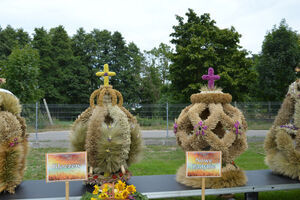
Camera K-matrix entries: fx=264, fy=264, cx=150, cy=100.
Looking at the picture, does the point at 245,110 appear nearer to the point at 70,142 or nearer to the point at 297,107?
the point at 297,107

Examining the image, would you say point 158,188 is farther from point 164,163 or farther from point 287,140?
point 164,163

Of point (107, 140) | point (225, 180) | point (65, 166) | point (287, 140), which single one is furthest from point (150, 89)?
point (65, 166)

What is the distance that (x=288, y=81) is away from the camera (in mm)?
16203

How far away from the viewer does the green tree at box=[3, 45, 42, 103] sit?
43.3 ft

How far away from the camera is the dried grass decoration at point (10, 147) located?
293 centimetres

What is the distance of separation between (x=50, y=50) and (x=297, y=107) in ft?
78.1

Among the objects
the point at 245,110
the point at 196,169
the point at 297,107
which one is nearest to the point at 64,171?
the point at 196,169

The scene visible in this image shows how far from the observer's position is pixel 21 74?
13.2m

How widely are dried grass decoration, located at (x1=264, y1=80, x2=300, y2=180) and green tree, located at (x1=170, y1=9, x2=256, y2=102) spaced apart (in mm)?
11641

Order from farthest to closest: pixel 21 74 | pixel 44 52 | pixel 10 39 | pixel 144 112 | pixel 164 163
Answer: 1. pixel 44 52
2. pixel 10 39
3. pixel 21 74
4. pixel 144 112
5. pixel 164 163

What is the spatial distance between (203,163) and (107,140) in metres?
1.11

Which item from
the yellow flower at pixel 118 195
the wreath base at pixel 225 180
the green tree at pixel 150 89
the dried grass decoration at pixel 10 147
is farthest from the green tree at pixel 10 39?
the yellow flower at pixel 118 195

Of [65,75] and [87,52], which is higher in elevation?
[87,52]

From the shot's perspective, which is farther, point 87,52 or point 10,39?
point 87,52
